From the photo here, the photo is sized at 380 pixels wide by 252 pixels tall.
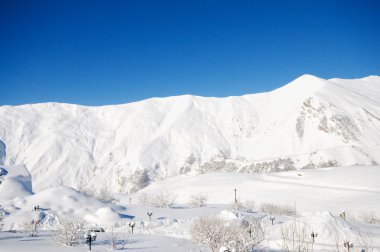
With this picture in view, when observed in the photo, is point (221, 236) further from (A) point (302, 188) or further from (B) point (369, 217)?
(A) point (302, 188)

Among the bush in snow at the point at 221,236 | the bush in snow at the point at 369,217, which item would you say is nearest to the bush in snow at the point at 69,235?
the bush in snow at the point at 221,236

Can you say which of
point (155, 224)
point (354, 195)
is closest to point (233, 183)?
point (354, 195)

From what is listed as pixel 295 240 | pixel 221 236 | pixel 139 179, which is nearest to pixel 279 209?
pixel 295 240


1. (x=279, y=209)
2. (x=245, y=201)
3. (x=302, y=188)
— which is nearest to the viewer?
(x=279, y=209)

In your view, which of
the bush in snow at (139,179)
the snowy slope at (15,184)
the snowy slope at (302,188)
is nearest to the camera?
the snowy slope at (15,184)

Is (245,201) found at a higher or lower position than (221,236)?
higher

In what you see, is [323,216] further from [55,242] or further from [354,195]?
[354,195]

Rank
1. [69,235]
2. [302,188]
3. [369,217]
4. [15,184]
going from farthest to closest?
[302,188] < [15,184] < [369,217] < [69,235]

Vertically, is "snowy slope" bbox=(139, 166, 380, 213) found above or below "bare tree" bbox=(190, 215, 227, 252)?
above

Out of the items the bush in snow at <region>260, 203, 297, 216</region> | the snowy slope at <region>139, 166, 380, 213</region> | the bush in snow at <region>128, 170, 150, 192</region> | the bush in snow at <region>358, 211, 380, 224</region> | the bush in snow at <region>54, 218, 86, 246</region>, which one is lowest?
the bush in snow at <region>358, 211, 380, 224</region>

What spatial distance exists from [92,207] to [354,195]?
58.8 metres

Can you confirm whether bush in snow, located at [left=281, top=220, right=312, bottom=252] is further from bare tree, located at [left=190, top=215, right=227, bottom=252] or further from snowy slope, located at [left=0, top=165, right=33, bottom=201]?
snowy slope, located at [left=0, top=165, right=33, bottom=201]

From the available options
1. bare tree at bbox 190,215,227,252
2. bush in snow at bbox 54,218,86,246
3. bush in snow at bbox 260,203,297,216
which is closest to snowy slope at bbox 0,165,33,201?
bush in snow at bbox 260,203,297,216

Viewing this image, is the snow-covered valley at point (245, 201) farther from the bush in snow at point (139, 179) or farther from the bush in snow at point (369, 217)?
the bush in snow at point (139, 179)
